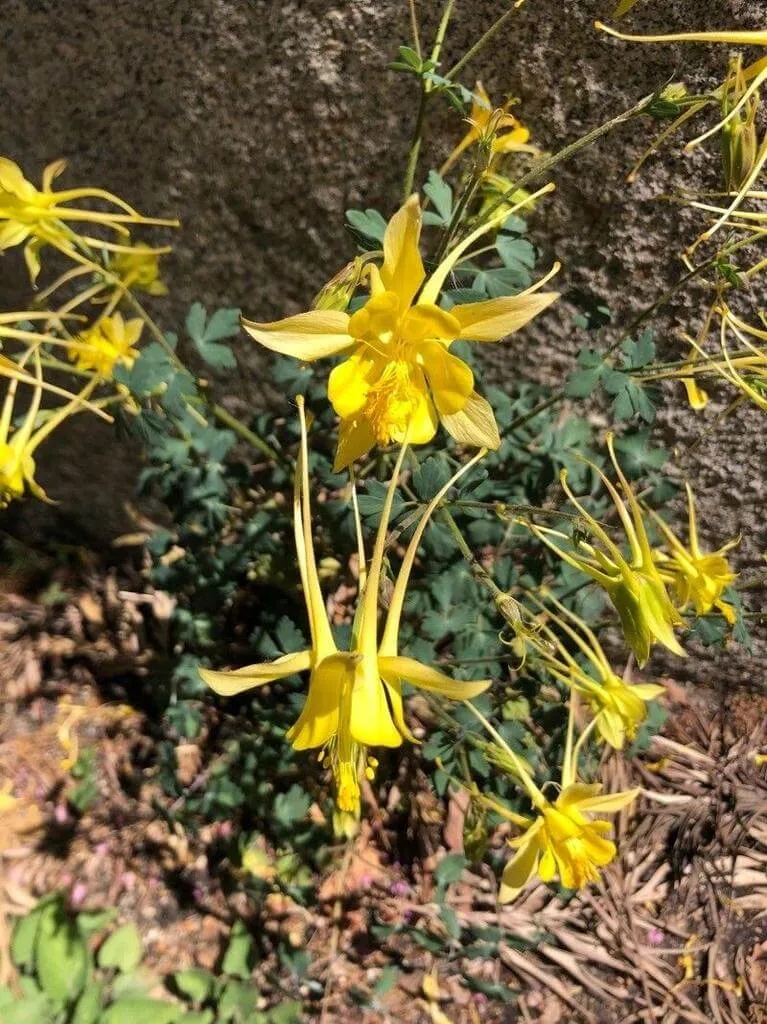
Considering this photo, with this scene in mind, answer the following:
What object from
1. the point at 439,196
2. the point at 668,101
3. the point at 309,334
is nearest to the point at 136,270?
the point at 439,196

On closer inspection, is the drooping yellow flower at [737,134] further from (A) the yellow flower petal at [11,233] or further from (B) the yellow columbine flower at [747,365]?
(A) the yellow flower petal at [11,233]

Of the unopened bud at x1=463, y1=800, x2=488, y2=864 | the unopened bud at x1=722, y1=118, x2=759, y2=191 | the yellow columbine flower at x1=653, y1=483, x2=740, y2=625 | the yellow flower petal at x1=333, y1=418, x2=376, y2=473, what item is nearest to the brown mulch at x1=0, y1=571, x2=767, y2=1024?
the unopened bud at x1=463, y1=800, x2=488, y2=864

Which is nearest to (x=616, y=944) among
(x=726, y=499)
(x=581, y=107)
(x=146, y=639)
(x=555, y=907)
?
(x=555, y=907)

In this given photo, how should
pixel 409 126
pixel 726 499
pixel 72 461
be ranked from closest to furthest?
pixel 409 126 → pixel 726 499 → pixel 72 461

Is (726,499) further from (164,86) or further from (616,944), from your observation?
(164,86)

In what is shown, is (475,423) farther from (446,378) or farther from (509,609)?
(509,609)
